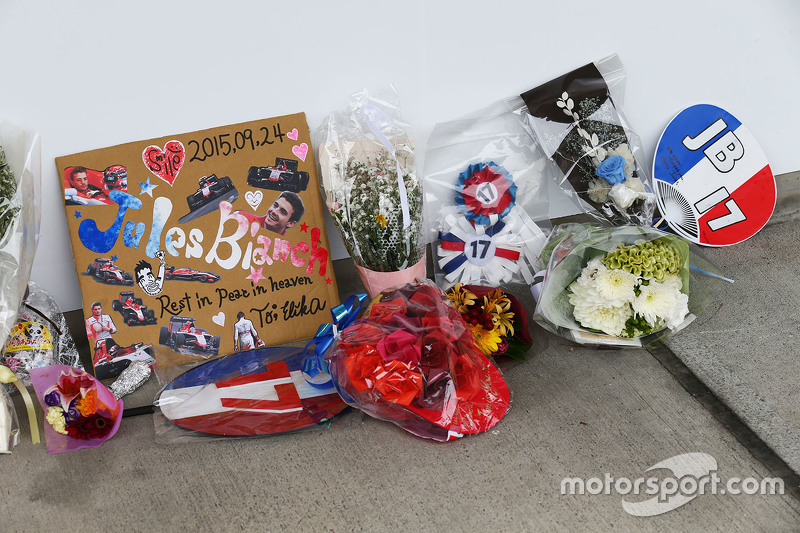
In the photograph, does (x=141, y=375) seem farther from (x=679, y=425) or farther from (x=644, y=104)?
(x=644, y=104)

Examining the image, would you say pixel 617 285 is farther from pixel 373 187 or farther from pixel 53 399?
pixel 53 399

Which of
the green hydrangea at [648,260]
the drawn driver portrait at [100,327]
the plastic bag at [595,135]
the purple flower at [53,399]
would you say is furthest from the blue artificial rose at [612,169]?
the purple flower at [53,399]

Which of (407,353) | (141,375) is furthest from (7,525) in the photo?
(407,353)

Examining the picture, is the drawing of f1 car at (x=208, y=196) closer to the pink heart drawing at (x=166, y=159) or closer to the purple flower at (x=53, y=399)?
the pink heart drawing at (x=166, y=159)

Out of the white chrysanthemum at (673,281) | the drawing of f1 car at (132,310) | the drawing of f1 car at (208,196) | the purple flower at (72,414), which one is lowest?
the purple flower at (72,414)

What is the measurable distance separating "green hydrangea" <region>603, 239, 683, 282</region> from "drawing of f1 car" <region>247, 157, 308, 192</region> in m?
0.87

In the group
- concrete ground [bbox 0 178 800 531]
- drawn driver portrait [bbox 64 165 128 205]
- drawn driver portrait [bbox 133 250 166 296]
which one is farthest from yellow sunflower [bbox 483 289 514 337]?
drawn driver portrait [bbox 64 165 128 205]

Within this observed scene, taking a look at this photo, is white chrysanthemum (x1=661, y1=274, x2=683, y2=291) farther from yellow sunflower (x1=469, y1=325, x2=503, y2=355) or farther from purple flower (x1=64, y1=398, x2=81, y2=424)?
purple flower (x1=64, y1=398, x2=81, y2=424)

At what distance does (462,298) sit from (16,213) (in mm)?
1142

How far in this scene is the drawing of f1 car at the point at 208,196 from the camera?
1.86 meters

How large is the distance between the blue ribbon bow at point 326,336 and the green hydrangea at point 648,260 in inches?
26.3

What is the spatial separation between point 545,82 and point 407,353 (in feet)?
3.12

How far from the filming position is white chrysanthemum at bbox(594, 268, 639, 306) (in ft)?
5.63

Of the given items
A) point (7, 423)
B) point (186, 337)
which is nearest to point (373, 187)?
point (186, 337)
